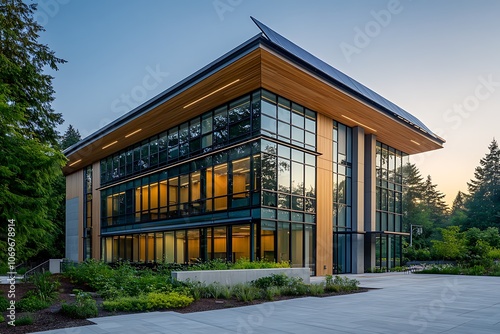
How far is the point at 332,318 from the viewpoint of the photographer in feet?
30.1

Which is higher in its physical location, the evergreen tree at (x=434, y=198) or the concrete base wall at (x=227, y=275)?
the evergreen tree at (x=434, y=198)

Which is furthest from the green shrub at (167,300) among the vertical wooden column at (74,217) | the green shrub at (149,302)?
the vertical wooden column at (74,217)

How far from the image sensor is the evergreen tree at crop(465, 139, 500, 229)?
56.8m

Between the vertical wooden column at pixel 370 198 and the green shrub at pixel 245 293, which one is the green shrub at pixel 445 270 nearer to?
the vertical wooden column at pixel 370 198

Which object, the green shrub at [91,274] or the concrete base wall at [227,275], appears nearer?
the concrete base wall at [227,275]

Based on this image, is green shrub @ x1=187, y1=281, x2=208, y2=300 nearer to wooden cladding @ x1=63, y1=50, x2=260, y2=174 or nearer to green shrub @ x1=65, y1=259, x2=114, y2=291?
green shrub @ x1=65, y1=259, x2=114, y2=291

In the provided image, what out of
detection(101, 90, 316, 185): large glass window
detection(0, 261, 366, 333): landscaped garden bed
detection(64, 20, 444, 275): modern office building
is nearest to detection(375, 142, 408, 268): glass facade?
detection(64, 20, 444, 275): modern office building

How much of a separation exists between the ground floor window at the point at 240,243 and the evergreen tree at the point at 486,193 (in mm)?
45705

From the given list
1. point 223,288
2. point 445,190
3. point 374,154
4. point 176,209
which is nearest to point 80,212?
point 176,209

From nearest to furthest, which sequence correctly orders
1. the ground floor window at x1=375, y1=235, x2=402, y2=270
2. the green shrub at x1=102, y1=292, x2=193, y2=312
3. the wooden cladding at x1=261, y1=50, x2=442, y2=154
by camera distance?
1. the green shrub at x1=102, y1=292, x2=193, y2=312
2. the wooden cladding at x1=261, y1=50, x2=442, y2=154
3. the ground floor window at x1=375, y1=235, x2=402, y2=270

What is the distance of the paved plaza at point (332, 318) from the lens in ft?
25.7

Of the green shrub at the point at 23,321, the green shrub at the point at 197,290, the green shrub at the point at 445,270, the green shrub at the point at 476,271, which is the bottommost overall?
the green shrub at the point at 445,270

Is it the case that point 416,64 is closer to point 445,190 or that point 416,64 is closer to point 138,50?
point 138,50

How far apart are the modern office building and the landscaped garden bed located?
5.07 metres
